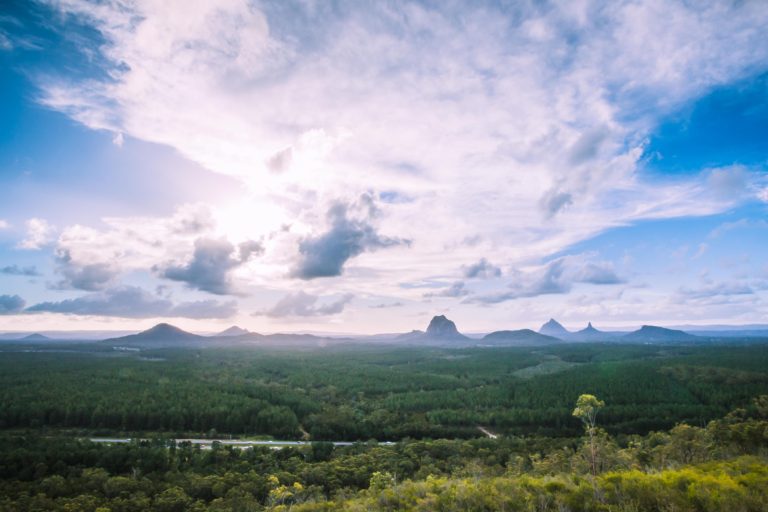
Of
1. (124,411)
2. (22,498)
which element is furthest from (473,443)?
(124,411)

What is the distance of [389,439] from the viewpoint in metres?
70.8

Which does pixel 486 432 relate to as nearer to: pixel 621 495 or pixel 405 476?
pixel 405 476

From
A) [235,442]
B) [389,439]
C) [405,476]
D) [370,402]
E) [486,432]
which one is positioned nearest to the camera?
[405,476]

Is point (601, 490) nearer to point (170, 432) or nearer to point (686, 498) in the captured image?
point (686, 498)

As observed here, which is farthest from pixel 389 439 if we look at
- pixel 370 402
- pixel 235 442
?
pixel 370 402

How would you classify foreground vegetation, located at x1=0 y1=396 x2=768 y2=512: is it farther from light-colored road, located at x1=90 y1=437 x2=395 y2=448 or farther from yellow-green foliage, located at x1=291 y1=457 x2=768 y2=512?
light-colored road, located at x1=90 y1=437 x2=395 y2=448

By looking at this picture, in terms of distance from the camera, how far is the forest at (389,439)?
23.4 meters

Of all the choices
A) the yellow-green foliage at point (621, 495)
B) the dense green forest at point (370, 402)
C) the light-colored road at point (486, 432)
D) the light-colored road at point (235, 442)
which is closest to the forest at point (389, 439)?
the yellow-green foliage at point (621, 495)

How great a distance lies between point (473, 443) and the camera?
2363 inches

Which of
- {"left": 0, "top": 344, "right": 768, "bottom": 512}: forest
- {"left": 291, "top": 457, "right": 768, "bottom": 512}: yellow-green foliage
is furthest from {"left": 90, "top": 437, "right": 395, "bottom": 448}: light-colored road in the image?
{"left": 291, "top": 457, "right": 768, "bottom": 512}: yellow-green foliage

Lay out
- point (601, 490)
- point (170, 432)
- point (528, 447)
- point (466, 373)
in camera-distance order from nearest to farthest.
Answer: point (601, 490), point (528, 447), point (170, 432), point (466, 373)

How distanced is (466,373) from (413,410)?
69752 millimetres

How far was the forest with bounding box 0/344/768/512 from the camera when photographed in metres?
23.4

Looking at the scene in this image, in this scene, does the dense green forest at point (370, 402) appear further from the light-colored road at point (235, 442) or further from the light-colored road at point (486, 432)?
the light-colored road at point (235, 442)
